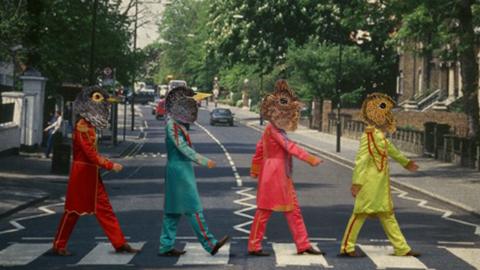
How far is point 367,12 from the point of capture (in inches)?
1580

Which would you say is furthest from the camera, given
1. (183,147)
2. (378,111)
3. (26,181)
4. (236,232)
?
(26,181)

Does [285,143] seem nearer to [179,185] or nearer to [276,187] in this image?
[276,187]

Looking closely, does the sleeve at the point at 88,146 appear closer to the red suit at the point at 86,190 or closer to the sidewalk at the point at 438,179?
the red suit at the point at 86,190

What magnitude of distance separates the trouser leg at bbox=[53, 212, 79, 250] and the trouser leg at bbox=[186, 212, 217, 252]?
4.93ft

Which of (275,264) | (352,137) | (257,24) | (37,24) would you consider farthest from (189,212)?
(257,24)

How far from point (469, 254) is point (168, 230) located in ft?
13.8

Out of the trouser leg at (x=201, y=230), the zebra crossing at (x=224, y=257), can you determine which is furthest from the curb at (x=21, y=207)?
the trouser leg at (x=201, y=230)

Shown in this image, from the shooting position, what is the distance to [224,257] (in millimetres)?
13984

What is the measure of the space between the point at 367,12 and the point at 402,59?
130ft

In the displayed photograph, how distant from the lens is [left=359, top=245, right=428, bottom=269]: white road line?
13.4 m

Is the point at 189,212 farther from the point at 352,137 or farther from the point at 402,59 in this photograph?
the point at 402,59

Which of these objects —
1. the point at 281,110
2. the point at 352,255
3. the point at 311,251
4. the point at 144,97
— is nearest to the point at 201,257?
the point at 311,251

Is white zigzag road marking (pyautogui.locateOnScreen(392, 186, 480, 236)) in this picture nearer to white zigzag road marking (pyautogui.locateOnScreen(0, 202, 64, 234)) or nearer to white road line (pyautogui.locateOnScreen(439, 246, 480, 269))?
white road line (pyautogui.locateOnScreen(439, 246, 480, 269))

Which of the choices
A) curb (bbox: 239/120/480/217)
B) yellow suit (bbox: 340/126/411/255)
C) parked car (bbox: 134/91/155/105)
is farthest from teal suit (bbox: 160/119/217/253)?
parked car (bbox: 134/91/155/105)
